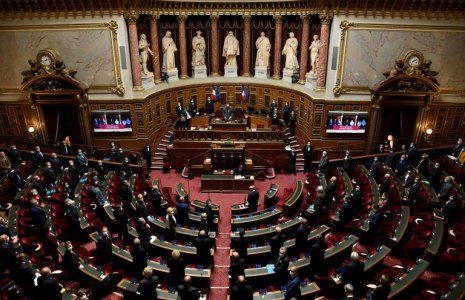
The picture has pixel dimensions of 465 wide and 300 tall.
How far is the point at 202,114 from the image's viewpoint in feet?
67.5

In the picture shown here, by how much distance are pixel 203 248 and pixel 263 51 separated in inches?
595

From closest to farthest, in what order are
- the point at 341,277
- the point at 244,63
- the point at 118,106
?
the point at 341,277
the point at 118,106
the point at 244,63

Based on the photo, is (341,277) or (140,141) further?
(140,141)

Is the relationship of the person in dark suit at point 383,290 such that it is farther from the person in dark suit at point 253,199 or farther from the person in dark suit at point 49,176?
Answer: the person in dark suit at point 49,176

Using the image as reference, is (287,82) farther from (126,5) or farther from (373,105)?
(126,5)

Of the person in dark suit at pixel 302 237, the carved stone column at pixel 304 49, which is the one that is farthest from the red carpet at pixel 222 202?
the carved stone column at pixel 304 49

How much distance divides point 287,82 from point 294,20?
11.7 feet

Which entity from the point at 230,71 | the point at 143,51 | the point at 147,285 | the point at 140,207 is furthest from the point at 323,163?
the point at 143,51

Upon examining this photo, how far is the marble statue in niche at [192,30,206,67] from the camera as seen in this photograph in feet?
70.1

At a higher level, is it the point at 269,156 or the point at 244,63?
the point at 244,63

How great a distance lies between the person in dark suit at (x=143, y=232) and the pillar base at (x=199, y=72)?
45.8ft

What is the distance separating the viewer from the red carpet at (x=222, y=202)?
9.55 meters

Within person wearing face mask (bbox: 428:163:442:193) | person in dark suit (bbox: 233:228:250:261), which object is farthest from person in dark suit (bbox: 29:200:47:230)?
person wearing face mask (bbox: 428:163:442:193)

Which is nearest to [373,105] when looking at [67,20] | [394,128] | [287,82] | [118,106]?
[394,128]
